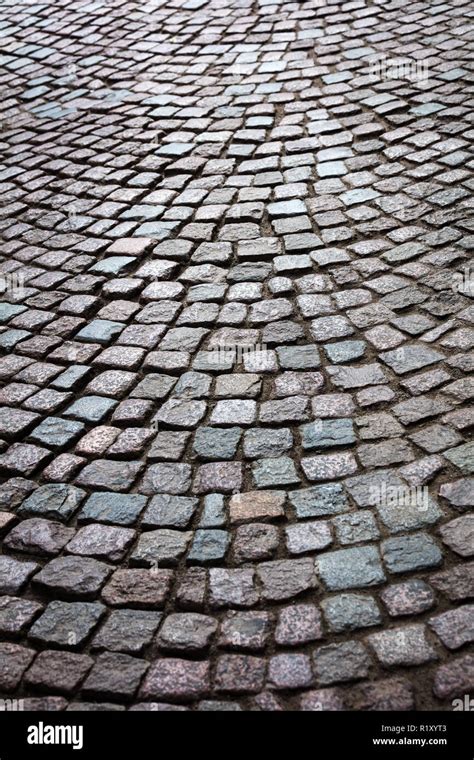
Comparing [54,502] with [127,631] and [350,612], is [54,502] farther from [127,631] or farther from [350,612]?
[350,612]

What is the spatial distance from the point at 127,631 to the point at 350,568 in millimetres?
841

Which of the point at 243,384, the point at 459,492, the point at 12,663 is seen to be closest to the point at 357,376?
the point at 243,384

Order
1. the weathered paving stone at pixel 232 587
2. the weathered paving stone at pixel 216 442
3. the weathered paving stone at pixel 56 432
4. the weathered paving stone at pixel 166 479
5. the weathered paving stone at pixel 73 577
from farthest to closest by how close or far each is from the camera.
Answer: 1. the weathered paving stone at pixel 56 432
2. the weathered paving stone at pixel 216 442
3. the weathered paving stone at pixel 166 479
4. the weathered paving stone at pixel 73 577
5. the weathered paving stone at pixel 232 587

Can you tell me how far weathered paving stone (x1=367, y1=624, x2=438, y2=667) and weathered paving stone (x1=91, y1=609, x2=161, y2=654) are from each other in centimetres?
77

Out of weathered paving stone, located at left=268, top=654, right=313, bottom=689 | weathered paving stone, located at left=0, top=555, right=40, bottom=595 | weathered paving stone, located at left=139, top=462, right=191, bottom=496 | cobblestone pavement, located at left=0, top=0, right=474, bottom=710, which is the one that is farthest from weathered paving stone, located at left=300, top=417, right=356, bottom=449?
weathered paving stone, located at left=0, top=555, right=40, bottom=595

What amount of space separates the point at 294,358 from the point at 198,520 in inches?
42.1

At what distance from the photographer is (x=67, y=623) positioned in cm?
244

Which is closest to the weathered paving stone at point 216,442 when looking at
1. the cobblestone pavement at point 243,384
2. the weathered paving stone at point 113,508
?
the cobblestone pavement at point 243,384

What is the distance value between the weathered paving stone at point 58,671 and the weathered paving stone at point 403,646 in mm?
986

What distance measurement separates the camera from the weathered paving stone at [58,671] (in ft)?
7.42

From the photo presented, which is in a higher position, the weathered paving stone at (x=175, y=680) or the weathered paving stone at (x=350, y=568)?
the weathered paving stone at (x=350, y=568)

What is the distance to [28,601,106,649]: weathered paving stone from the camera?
7.83ft

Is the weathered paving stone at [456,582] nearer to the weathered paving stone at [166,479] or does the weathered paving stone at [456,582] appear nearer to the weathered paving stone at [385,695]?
the weathered paving stone at [385,695]

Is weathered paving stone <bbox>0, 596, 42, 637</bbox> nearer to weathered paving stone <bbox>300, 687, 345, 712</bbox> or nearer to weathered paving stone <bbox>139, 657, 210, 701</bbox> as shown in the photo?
weathered paving stone <bbox>139, 657, 210, 701</bbox>
